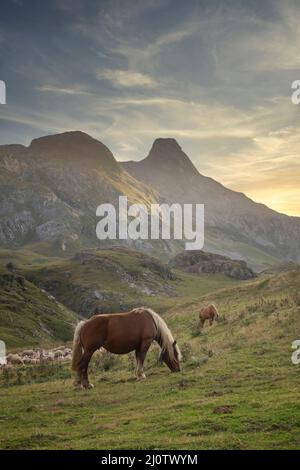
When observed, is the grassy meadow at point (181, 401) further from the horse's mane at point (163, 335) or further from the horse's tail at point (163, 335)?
the horse's tail at point (163, 335)

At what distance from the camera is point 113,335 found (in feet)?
68.1

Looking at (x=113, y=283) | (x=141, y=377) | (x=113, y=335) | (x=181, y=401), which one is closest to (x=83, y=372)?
(x=113, y=335)

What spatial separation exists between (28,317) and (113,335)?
72.4m

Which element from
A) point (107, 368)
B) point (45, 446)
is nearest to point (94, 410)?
point (45, 446)

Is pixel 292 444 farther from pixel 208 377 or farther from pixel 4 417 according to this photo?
pixel 4 417

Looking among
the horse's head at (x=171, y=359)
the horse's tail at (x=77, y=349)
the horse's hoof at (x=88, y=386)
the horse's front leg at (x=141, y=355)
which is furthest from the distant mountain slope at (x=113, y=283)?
the horse's tail at (x=77, y=349)

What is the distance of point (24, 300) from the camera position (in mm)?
98625

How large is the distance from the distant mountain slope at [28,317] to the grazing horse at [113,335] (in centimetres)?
5139

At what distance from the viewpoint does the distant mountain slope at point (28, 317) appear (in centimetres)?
7650

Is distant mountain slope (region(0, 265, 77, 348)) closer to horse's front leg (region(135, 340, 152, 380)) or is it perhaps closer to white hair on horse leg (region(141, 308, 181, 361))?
horse's front leg (region(135, 340, 152, 380))

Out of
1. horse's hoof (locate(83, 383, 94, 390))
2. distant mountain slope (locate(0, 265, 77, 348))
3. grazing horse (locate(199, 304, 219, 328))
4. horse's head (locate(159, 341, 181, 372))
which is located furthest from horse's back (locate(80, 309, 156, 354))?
distant mountain slope (locate(0, 265, 77, 348))

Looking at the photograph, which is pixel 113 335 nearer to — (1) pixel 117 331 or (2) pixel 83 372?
(1) pixel 117 331

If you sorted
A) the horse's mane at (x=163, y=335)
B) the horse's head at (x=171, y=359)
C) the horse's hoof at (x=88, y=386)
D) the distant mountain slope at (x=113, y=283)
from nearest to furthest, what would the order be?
the horse's hoof at (x=88, y=386)
the horse's mane at (x=163, y=335)
the horse's head at (x=171, y=359)
the distant mountain slope at (x=113, y=283)
